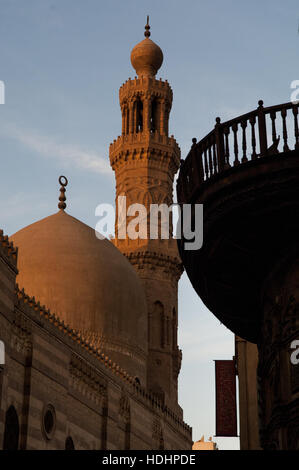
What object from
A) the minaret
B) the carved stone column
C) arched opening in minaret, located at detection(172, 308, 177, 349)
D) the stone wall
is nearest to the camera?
the carved stone column

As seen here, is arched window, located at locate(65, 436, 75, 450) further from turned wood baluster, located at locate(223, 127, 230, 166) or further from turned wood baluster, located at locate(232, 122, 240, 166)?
turned wood baluster, located at locate(232, 122, 240, 166)

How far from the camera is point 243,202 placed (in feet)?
26.6

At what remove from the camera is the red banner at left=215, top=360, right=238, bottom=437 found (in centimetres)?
2191

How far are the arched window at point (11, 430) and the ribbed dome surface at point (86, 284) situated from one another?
834 centimetres

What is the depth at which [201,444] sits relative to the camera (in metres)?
56.4

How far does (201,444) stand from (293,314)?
50.3m

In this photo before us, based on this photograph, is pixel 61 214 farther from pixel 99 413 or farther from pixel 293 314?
pixel 293 314

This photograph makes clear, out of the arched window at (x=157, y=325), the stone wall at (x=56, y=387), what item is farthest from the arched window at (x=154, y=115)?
the stone wall at (x=56, y=387)

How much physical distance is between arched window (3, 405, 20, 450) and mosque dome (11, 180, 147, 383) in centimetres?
834

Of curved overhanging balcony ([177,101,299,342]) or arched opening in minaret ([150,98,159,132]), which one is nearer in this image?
curved overhanging balcony ([177,101,299,342])

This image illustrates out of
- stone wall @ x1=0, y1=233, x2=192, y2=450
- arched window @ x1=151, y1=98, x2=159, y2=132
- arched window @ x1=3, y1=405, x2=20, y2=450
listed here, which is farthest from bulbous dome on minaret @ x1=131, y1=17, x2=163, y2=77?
arched window @ x1=3, y1=405, x2=20, y2=450

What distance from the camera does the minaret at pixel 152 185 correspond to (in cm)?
2983

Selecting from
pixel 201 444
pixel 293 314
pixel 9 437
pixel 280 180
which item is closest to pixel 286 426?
pixel 293 314

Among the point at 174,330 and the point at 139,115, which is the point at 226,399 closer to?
the point at 174,330
